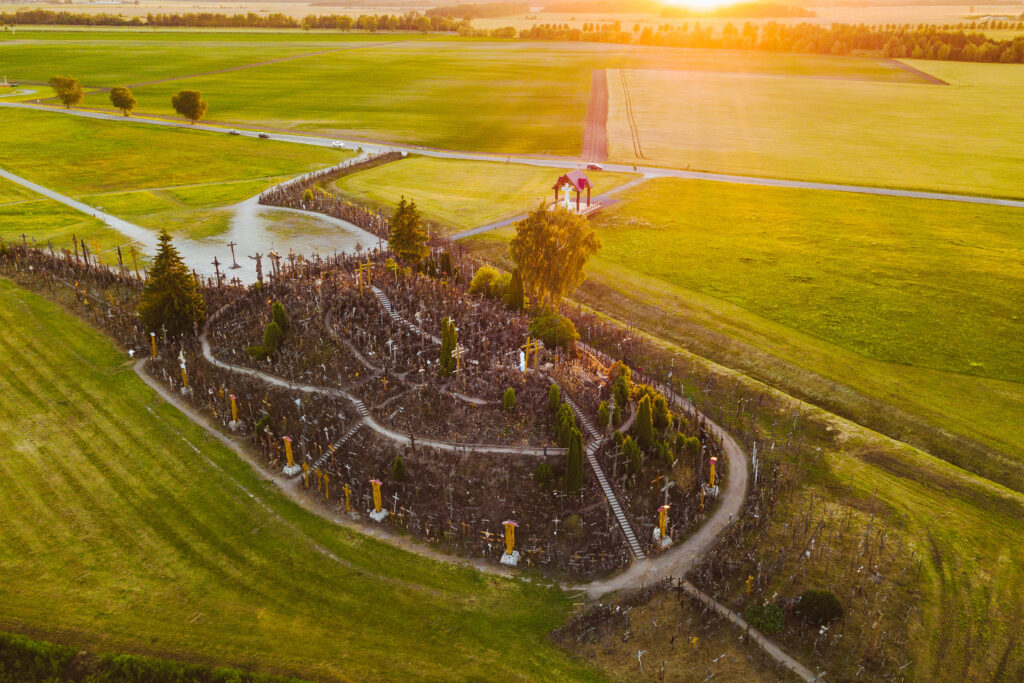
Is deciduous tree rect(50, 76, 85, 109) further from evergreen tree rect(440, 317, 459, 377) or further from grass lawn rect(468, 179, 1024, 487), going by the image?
evergreen tree rect(440, 317, 459, 377)

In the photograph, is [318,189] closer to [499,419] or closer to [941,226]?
[499,419]

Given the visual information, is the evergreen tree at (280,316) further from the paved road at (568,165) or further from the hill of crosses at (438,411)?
the paved road at (568,165)

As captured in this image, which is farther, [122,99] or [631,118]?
[631,118]

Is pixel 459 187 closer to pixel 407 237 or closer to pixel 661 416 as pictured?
pixel 407 237

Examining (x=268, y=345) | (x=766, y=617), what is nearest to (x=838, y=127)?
(x=268, y=345)

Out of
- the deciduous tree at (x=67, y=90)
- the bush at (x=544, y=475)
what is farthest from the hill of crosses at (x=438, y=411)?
the deciduous tree at (x=67, y=90)

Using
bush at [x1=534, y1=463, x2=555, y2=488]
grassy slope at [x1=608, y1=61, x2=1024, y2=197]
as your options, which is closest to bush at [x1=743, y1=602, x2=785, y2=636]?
bush at [x1=534, y1=463, x2=555, y2=488]
